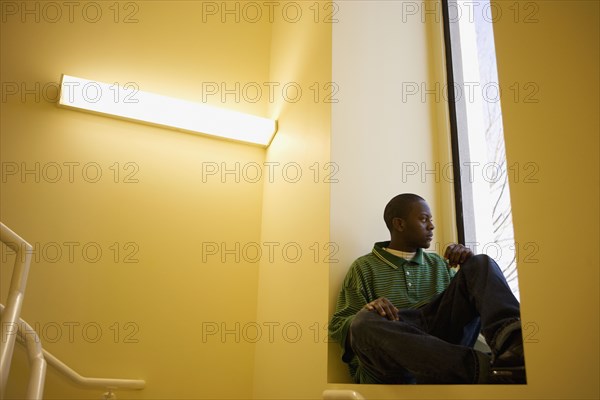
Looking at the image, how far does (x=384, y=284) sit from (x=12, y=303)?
3.55 feet

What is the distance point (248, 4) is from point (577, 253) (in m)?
2.48

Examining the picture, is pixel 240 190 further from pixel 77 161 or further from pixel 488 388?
pixel 488 388

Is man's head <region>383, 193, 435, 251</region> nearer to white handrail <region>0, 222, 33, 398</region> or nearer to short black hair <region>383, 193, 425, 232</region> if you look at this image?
short black hair <region>383, 193, 425, 232</region>

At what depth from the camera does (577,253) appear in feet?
3.73

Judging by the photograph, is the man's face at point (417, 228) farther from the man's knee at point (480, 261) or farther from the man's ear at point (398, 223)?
the man's knee at point (480, 261)

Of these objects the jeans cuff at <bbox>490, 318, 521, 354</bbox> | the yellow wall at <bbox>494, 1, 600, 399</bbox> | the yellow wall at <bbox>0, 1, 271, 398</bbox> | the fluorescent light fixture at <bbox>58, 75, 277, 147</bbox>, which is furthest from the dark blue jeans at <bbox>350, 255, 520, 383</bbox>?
the fluorescent light fixture at <bbox>58, 75, 277, 147</bbox>

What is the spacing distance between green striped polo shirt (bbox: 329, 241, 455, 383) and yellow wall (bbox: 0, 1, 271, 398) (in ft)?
2.89

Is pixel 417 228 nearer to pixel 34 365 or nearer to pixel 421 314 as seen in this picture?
pixel 421 314

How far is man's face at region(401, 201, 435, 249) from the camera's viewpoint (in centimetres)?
191

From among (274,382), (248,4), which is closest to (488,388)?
(274,382)

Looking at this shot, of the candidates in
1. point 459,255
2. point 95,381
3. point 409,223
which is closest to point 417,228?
point 409,223

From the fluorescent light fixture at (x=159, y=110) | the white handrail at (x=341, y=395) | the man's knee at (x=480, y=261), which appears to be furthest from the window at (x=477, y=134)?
the fluorescent light fixture at (x=159, y=110)

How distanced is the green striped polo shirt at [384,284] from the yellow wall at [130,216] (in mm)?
880

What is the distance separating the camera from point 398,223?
1.93 m
